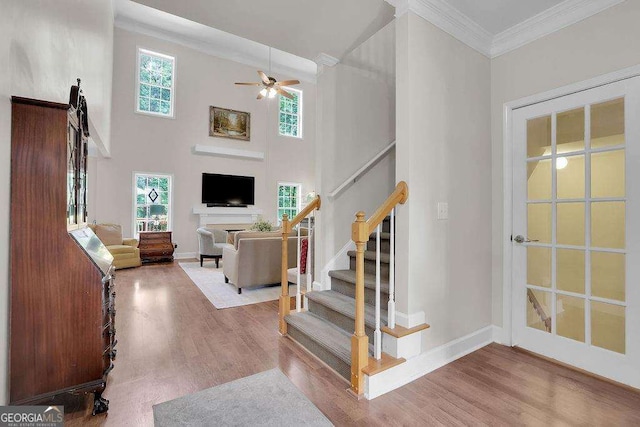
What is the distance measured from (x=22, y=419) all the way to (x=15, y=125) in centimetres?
141

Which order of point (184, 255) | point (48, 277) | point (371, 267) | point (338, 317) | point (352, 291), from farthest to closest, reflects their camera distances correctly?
point (184, 255) < point (371, 267) < point (352, 291) < point (338, 317) < point (48, 277)

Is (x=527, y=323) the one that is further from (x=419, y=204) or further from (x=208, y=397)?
(x=208, y=397)

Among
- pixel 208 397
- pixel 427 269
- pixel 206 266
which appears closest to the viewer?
pixel 208 397

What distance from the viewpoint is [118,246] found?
584 cm

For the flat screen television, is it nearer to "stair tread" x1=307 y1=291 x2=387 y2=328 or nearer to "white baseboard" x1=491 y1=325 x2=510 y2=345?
"stair tread" x1=307 y1=291 x2=387 y2=328

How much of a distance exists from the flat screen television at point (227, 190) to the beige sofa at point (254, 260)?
3.76 m

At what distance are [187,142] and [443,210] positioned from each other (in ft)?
23.6

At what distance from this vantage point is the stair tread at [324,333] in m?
2.16

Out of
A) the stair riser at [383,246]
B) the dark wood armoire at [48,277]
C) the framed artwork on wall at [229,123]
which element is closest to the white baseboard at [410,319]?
the stair riser at [383,246]

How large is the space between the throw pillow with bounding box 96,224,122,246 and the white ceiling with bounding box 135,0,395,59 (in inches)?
198

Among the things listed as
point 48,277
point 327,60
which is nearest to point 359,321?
point 48,277

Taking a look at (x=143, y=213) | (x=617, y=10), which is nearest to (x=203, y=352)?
(x=617, y=10)

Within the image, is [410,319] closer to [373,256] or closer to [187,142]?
[373,256]

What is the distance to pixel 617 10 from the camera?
2.03m
